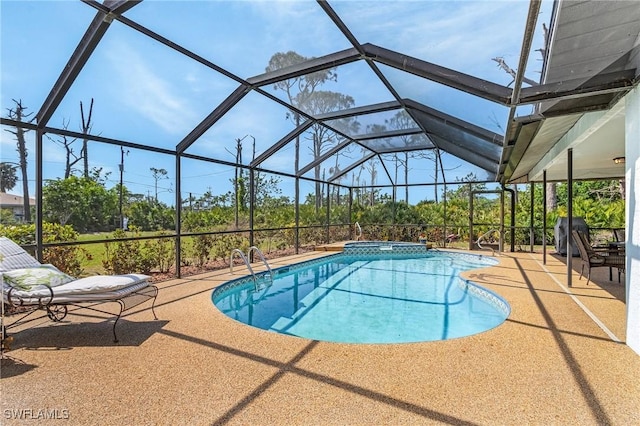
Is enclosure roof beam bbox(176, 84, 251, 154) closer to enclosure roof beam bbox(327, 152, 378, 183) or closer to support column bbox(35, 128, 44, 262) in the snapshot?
support column bbox(35, 128, 44, 262)

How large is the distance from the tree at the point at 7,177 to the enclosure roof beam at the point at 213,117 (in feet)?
8.73

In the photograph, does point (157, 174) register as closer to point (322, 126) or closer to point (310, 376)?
point (322, 126)

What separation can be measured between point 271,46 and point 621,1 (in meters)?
4.50

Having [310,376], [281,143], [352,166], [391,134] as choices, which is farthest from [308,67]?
[352,166]

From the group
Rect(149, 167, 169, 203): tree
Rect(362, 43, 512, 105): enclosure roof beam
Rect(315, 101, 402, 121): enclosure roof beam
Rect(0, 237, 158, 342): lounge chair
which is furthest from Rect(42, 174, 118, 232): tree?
Rect(362, 43, 512, 105): enclosure roof beam

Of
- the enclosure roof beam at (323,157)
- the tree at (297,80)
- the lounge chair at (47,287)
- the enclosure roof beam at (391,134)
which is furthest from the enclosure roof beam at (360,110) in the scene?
the lounge chair at (47,287)

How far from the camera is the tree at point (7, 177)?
4.99m

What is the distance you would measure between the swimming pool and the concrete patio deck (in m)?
1.32

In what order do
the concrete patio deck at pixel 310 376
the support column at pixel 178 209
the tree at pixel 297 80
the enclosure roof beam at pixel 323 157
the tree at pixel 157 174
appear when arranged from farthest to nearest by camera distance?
the enclosure roof beam at pixel 323 157 < the tree at pixel 157 174 < the support column at pixel 178 209 < the tree at pixel 297 80 < the concrete patio deck at pixel 310 376

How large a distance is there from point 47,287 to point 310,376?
3.03 m

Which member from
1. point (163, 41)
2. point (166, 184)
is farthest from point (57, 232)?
point (163, 41)

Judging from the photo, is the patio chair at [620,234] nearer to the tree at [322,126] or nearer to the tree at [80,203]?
the tree at [322,126]

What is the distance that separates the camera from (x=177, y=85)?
6227 mm

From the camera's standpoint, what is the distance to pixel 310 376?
108 inches
